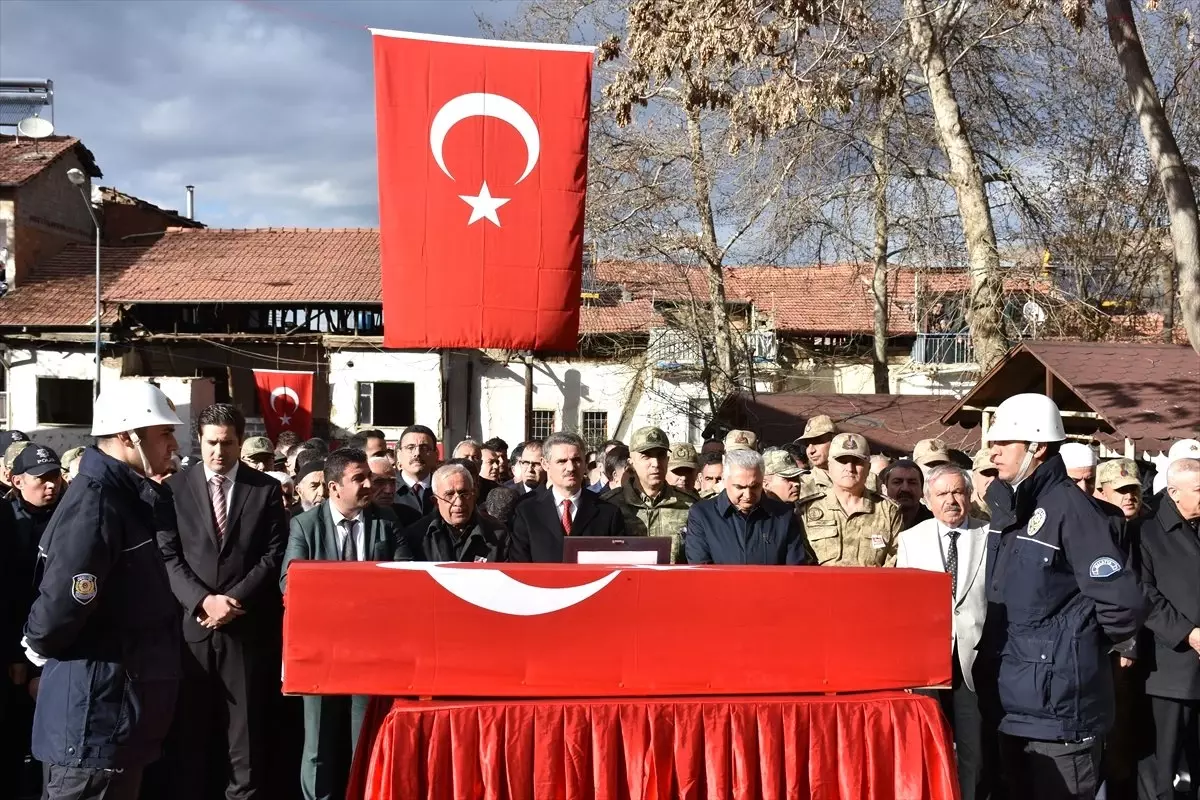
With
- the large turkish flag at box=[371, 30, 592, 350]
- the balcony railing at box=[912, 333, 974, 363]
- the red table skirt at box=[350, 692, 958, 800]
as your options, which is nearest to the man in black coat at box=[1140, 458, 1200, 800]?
the red table skirt at box=[350, 692, 958, 800]

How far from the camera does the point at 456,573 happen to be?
3445 millimetres

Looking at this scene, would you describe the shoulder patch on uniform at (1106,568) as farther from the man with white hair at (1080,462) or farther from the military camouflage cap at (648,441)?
the military camouflage cap at (648,441)

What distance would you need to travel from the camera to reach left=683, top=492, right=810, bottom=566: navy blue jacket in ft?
14.9

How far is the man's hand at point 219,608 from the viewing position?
15.2 ft

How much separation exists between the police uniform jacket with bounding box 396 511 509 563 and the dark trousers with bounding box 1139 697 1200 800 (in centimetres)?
341

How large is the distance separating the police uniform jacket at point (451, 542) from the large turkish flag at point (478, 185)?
130 centimetres

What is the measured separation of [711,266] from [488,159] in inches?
553

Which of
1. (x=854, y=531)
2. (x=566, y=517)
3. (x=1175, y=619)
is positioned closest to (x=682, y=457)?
(x=566, y=517)

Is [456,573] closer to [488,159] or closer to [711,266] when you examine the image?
[488,159]

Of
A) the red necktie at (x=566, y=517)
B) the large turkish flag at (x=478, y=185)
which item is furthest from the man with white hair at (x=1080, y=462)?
the large turkish flag at (x=478, y=185)

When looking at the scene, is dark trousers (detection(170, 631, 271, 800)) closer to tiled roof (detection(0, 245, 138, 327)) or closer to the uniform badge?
the uniform badge

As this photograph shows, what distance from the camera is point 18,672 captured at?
4723mm

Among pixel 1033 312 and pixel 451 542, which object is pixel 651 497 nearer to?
pixel 451 542

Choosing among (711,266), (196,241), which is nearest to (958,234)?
(711,266)
